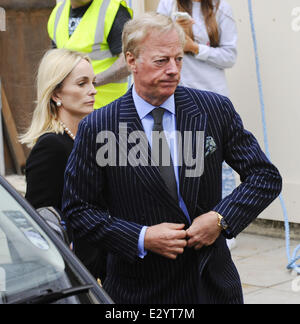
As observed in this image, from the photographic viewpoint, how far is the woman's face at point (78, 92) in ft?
14.4

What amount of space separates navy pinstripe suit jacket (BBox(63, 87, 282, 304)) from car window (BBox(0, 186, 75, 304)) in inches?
17.2

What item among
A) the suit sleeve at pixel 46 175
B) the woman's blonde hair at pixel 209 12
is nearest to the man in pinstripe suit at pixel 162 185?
the suit sleeve at pixel 46 175

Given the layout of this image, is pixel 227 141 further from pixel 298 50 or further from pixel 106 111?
pixel 298 50

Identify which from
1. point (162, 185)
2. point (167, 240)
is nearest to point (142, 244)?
point (167, 240)

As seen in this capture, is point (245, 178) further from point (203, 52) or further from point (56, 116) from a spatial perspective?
point (203, 52)

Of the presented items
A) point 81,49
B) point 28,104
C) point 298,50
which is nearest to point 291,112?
point 298,50

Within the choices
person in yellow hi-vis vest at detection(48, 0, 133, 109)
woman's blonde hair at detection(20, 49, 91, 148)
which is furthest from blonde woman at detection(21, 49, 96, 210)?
person in yellow hi-vis vest at detection(48, 0, 133, 109)

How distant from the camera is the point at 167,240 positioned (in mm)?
3205

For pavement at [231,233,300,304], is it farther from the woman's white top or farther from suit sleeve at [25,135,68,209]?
suit sleeve at [25,135,68,209]

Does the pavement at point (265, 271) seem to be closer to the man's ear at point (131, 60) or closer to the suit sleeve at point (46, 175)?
the suit sleeve at point (46, 175)

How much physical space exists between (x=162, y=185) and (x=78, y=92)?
1289 millimetres

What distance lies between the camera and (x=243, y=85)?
286 inches

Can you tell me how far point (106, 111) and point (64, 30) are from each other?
2.49m
